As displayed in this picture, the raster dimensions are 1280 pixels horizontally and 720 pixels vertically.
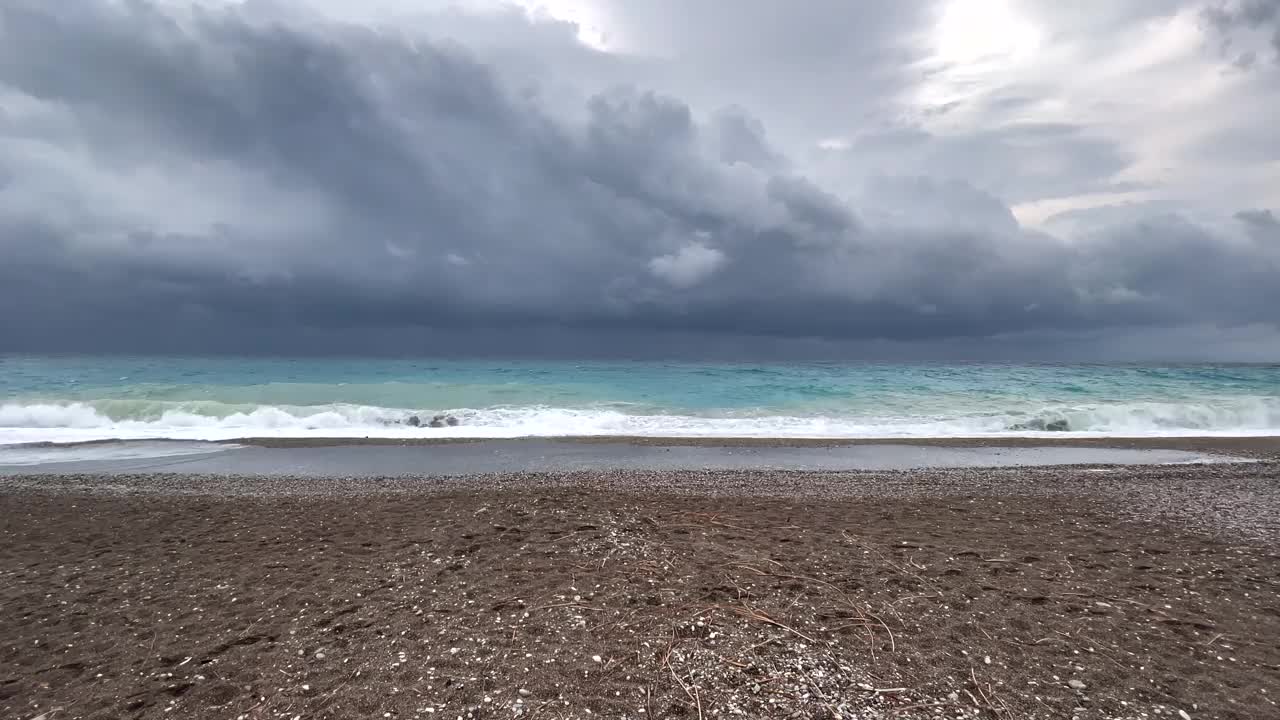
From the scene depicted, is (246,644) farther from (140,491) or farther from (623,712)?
(140,491)

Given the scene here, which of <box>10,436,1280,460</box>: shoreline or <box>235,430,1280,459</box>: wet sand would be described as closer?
<box>10,436,1280,460</box>: shoreline

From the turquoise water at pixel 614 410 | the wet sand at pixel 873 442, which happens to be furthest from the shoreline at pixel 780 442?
the turquoise water at pixel 614 410

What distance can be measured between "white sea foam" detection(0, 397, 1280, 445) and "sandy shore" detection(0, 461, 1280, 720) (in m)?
12.4

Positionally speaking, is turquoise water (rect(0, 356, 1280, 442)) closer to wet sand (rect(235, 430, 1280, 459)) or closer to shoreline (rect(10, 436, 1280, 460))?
shoreline (rect(10, 436, 1280, 460))

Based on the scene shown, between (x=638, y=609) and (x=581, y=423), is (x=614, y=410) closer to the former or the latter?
(x=581, y=423)

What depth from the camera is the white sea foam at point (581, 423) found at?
21.1 m

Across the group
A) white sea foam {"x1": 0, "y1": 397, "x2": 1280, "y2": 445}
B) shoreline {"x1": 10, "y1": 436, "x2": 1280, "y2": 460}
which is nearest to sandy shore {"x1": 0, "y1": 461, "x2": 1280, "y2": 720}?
shoreline {"x1": 10, "y1": 436, "x2": 1280, "y2": 460}

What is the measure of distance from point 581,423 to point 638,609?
18.6m

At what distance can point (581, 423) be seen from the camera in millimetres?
23531

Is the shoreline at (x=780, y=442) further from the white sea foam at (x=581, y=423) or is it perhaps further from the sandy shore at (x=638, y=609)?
the sandy shore at (x=638, y=609)

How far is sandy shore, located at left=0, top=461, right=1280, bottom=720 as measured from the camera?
3926mm

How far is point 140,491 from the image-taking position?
36.0ft

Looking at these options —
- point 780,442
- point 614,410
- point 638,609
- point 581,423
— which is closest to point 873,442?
point 780,442

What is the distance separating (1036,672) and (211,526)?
9900 mm
